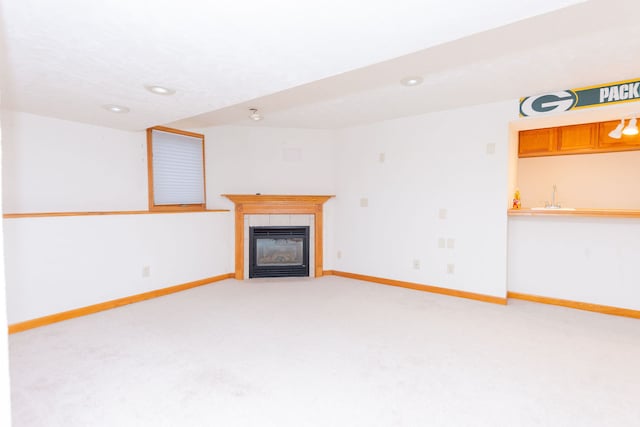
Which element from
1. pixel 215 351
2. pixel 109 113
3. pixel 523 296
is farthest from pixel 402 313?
pixel 109 113

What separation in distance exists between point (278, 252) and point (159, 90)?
2.96m

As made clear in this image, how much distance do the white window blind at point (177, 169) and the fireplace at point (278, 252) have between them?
104cm

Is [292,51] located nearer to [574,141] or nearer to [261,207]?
[261,207]

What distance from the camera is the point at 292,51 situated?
1935 mm

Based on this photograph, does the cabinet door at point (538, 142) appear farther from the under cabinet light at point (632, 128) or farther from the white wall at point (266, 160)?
the white wall at point (266, 160)

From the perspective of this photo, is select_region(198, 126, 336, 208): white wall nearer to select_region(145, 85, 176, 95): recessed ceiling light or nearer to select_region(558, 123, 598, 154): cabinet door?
select_region(145, 85, 176, 95): recessed ceiling light

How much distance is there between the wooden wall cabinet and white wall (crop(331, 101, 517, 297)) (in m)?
1.16

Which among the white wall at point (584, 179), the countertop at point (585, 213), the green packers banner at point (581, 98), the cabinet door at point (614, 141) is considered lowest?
the countertop at point (585, 213)

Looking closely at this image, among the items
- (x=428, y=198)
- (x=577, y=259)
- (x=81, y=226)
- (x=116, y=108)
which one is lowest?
(x=577, y=259)

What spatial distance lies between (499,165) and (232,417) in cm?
355

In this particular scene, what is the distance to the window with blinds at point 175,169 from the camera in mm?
4328

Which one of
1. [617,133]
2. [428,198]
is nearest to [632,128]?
[617,133]

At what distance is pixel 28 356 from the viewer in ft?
8.06

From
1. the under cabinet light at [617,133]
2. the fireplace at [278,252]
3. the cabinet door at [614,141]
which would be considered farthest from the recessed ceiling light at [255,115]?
the cabinet door at [614,141]
